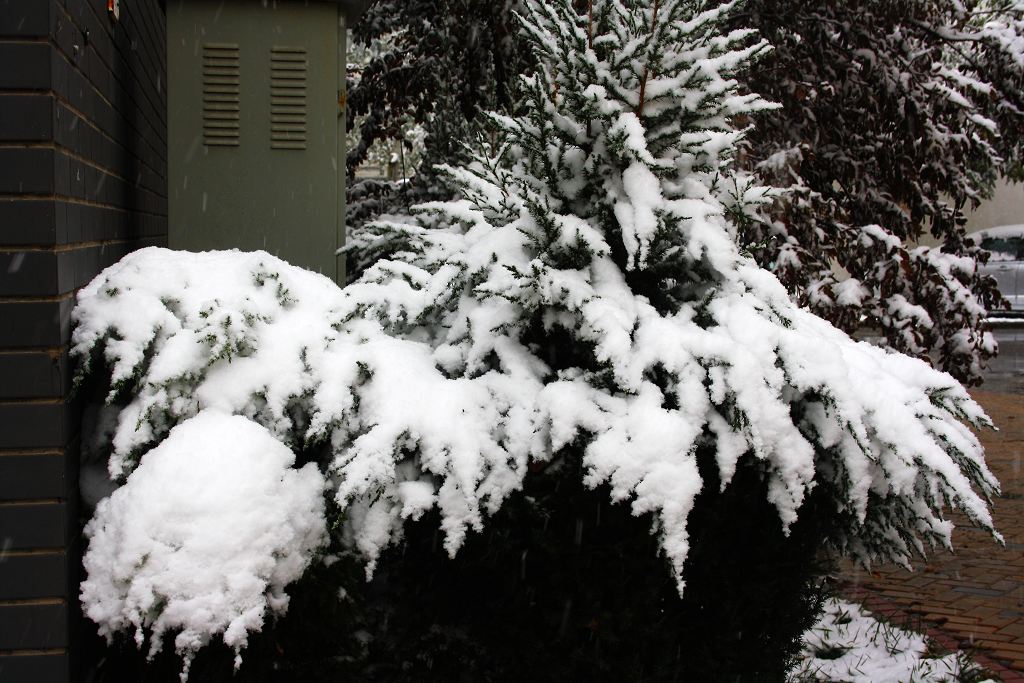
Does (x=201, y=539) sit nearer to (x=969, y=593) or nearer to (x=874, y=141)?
(x=969, y=593)

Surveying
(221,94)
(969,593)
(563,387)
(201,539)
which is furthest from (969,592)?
(221,94)

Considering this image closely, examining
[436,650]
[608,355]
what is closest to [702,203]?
[608,355]

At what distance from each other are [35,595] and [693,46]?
8.15 ft

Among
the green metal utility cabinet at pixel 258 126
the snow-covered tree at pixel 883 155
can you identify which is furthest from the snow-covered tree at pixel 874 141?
the green metal utility cabinet at pixel 258 126

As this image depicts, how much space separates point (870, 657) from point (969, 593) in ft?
3.99

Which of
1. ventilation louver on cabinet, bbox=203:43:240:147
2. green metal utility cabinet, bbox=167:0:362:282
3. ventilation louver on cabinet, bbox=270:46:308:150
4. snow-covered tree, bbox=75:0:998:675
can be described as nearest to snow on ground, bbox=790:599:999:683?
snow-covered tree, bbox=75:0:998:675

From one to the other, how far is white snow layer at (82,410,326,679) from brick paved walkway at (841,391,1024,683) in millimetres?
2717

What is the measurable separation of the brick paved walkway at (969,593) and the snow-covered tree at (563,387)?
59.5 inches

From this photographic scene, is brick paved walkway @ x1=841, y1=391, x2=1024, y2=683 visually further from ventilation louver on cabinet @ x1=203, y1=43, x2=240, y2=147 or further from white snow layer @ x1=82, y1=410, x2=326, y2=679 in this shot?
ventilation louver on cabinet @ x1=203, y1=43, x2=240, y2=147

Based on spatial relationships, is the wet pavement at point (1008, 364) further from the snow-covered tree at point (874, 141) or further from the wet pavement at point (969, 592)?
the snow-covered tree at point (874, 141)

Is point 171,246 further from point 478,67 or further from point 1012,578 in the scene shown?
point 1012,578

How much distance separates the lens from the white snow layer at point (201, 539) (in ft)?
7.32

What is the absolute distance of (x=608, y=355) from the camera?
103 inches

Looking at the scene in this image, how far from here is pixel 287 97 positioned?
16.2 feet
